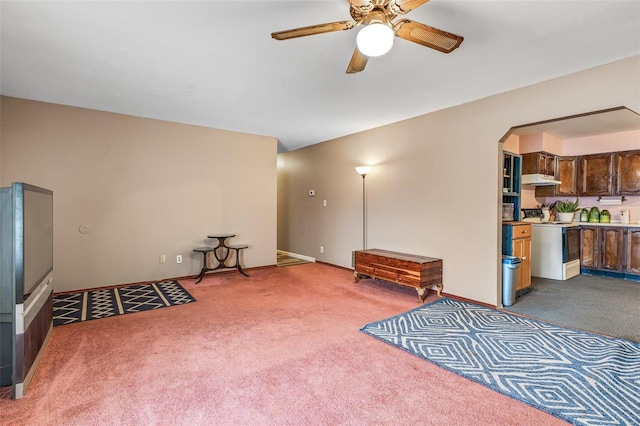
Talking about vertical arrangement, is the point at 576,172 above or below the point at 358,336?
above

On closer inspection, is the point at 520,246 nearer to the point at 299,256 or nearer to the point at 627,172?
the point at 627,172

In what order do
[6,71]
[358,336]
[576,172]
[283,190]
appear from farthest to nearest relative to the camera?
[283,190], [576,172], [6,71], [358,336]

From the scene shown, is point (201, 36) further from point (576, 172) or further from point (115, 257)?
point (576, 172)

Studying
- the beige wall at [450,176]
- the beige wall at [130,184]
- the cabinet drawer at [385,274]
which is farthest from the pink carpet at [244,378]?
the beige wall at [130,184]

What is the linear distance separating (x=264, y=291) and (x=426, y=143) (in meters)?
3.15

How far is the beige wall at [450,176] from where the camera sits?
301 cm

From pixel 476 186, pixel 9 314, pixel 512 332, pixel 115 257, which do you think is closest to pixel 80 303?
pixel 115 257

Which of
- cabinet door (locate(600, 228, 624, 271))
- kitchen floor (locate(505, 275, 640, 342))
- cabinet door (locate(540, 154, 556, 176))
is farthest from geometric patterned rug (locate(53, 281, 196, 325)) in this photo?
cabinet door (locate(600, 228, 624, 271))

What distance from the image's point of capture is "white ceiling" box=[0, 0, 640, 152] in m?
2.07

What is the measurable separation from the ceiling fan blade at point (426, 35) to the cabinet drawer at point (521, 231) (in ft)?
9.37

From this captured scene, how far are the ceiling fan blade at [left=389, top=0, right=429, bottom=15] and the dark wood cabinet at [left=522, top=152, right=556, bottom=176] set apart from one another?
481cm

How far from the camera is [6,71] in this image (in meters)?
3.05

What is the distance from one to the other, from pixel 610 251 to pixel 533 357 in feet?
14.1

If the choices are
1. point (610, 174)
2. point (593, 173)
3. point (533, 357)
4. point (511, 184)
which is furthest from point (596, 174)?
point (533, 357)
